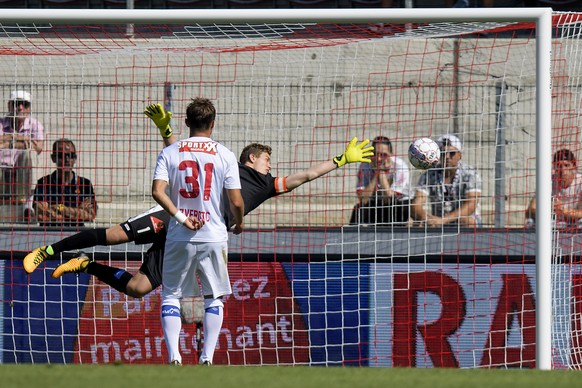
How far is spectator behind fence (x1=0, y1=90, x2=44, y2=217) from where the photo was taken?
375 inches

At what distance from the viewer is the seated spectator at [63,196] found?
9.33m

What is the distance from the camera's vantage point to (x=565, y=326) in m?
8.41

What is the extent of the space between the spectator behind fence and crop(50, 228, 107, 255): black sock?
4.52ft

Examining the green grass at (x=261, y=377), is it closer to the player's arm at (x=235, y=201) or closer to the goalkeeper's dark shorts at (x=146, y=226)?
the player's arm at (x=235, y=201)

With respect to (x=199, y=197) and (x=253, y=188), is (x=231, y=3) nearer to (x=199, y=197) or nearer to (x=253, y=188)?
(x=253, y=188)

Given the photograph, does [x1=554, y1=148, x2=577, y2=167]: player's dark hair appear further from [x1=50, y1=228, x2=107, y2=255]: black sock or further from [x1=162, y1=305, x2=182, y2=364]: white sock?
[x1=50, y1=228, x2=107, y2=255]: black sock

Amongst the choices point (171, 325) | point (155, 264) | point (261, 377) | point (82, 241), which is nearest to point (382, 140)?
point (155, 264)

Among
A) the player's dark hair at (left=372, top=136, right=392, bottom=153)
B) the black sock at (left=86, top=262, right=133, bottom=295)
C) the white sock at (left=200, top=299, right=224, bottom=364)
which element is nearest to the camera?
the white sock at (left=200, top=299, right=224, bottom=364)

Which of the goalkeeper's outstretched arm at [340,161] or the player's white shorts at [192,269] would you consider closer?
the player's white shorts at [192,269]

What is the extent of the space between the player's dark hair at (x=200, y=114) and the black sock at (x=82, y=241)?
158 centimetres

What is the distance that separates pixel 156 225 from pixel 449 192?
2834mm

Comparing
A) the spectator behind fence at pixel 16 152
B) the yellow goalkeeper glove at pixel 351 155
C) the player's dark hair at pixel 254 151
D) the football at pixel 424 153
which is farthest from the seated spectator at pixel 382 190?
the spectator behind fence at pixel 16 152

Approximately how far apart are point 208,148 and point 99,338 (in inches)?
108

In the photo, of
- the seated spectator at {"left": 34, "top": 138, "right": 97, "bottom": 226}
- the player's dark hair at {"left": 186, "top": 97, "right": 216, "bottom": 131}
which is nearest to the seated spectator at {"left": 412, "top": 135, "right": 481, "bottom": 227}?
the player's dark hair at {"left": 186, "top": 97, "right": 216, "bottom": 131}
